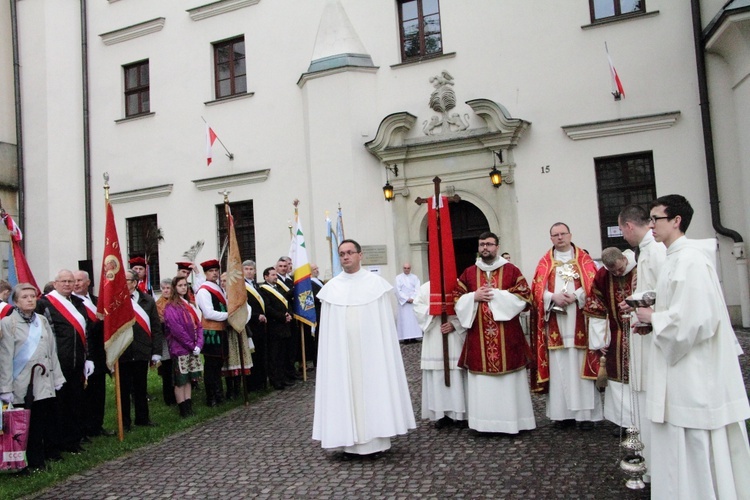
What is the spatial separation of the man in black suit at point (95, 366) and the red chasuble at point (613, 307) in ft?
16.8

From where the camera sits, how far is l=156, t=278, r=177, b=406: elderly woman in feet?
26.1

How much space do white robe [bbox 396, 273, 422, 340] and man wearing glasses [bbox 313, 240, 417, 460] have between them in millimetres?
7581

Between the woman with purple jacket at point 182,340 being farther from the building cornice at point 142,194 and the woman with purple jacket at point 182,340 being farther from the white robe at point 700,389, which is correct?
the building cornice at point 142,194

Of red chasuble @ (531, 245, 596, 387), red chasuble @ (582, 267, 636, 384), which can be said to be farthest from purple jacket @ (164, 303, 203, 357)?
red chasuble @ (582, 267, 636, 384)

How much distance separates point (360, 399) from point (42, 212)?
48.4 ft

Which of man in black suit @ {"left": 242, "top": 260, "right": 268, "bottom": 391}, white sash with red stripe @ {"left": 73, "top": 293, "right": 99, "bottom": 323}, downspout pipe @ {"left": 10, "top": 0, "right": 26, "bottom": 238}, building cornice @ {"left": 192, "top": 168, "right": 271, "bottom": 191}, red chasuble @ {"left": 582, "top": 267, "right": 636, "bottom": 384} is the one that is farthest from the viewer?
downspout pipe @ {"left": 10, "top": 0, "right": 26, "bottom": 238}

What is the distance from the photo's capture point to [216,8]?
53.0 ft

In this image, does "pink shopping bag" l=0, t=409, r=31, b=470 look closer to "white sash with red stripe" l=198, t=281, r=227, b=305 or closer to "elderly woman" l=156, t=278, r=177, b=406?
"elderly woman" l=156, t=278, r=177, b=406

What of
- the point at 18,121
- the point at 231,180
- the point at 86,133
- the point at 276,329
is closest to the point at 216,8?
Answer: the point at 231,180

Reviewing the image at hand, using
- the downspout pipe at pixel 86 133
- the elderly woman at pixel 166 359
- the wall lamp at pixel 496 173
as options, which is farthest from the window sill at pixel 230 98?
the elderly woman at pixel 166 359

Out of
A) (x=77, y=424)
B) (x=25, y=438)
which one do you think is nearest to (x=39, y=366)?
(x=25, y=438)

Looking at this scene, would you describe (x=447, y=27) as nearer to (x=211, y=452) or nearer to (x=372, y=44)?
(x=372, y=44)

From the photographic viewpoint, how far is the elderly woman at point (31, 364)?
18.3 ft

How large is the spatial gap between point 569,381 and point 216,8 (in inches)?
531
